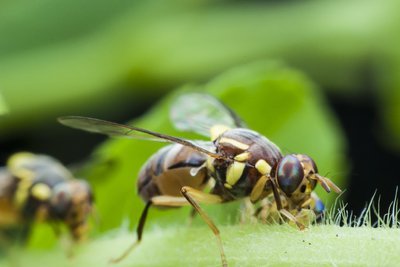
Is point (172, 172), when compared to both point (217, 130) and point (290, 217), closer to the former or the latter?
point (217, 130)

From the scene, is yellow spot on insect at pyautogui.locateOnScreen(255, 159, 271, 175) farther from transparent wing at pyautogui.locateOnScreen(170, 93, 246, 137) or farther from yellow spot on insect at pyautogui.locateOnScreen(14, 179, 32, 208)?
yellow spot on insect at pyautogui.locateOnScreen(14, 179, 32, 208)

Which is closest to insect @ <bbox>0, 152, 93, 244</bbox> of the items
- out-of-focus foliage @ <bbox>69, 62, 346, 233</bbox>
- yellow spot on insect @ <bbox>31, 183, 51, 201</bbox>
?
yellow spot on insect @ <bbox>31, 183, 51, 201</bbox>

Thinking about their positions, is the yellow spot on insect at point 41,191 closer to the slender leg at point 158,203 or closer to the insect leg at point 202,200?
the slender leg at point 158,203

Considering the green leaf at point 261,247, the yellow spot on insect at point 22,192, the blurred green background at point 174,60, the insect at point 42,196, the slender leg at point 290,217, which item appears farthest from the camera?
the blurred green background at point 174,60

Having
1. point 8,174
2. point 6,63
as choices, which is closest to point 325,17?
point 6,63

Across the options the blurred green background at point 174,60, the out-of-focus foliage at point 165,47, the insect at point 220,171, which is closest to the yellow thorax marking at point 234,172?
the insect at point 220,171

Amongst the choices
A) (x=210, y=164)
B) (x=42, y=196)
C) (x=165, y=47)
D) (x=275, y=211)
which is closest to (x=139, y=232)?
(x=210, y=164)

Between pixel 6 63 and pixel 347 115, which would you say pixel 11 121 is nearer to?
pixel 6 63
